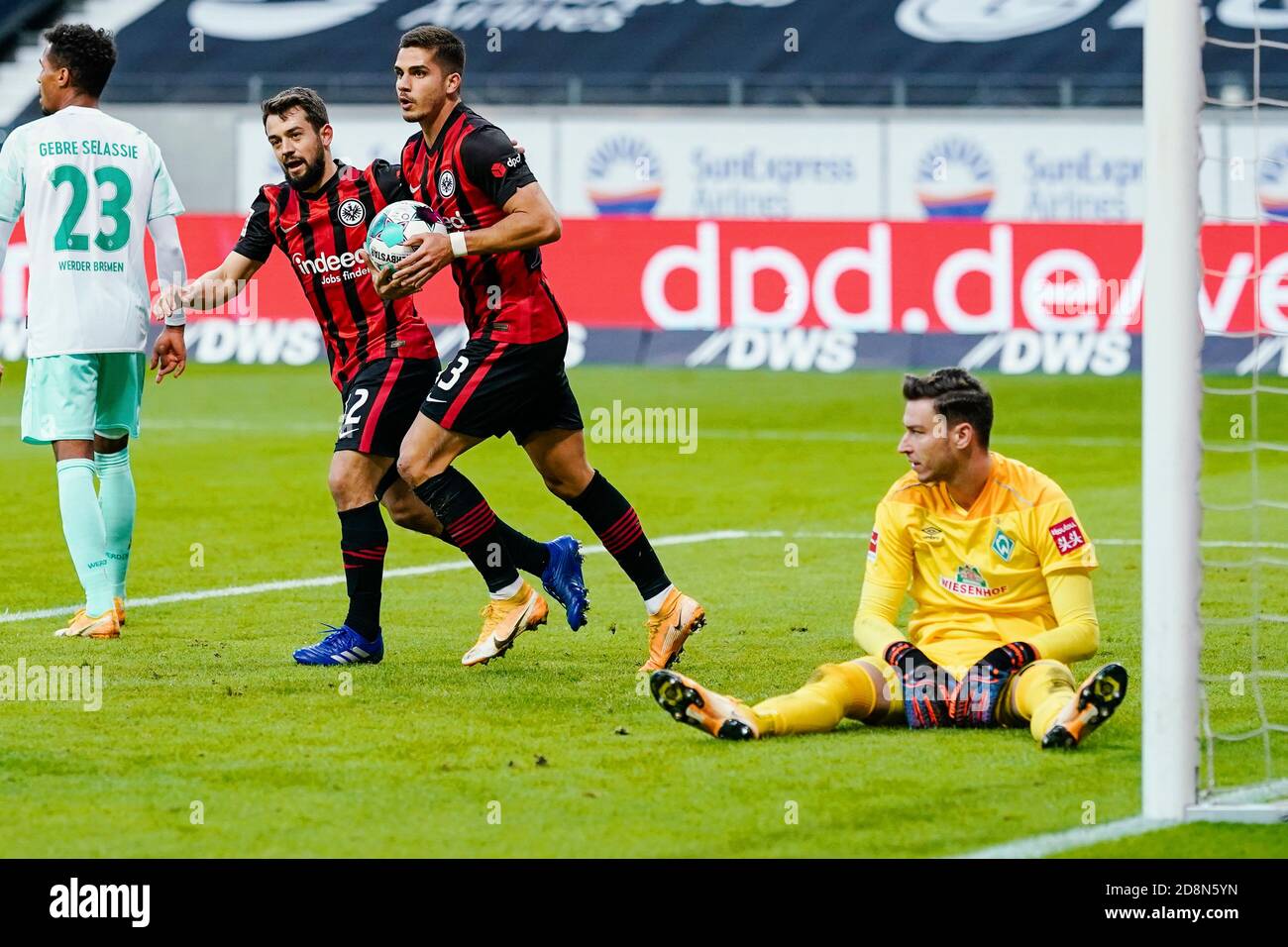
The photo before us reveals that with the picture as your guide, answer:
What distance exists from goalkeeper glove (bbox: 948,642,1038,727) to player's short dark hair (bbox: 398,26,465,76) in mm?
2659

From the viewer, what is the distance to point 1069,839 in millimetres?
4602

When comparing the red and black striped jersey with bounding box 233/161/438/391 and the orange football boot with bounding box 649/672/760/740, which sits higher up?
the red and black striped jersey with bounding box 233/161/438/391

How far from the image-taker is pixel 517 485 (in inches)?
507

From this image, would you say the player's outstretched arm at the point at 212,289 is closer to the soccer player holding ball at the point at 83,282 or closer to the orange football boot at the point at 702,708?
the soccer player holding ball at the point at 83,282

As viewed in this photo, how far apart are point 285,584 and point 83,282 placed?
6.47ft

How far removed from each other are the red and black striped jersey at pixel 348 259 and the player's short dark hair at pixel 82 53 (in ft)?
2.95

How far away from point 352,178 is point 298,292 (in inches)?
441

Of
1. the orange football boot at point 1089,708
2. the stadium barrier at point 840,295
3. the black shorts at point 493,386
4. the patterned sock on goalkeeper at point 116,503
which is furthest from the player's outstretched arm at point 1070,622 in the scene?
the stadium barrier at point 840,295

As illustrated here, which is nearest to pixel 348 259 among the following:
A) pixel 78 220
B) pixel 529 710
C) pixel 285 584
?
pixel 78 220

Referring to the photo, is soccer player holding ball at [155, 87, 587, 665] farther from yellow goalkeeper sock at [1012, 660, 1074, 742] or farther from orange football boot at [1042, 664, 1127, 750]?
orange football boot at [1042, 664, 1127, 750]

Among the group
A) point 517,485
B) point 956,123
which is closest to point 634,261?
point 517,485

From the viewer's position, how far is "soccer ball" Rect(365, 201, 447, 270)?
6637 mm

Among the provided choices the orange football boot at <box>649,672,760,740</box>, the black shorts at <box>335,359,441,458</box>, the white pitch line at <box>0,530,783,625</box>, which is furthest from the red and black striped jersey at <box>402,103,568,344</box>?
the white pitch line at <box>0,530,783,625</box>

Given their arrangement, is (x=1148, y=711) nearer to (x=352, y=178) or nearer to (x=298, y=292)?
(x=352, y=178)
